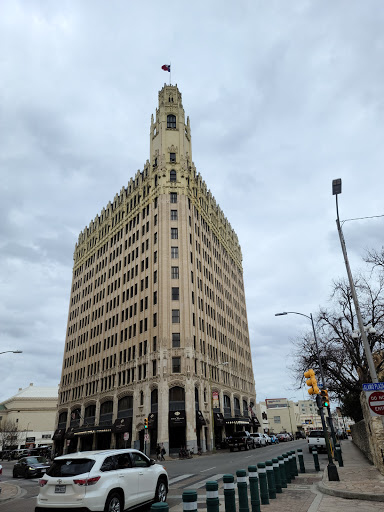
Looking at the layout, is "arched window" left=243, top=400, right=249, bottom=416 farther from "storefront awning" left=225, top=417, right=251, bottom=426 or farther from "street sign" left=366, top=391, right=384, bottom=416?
"street sign" left=366, top=391, right=384, bottom=416

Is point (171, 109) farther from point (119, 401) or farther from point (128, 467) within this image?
point (128, 467)

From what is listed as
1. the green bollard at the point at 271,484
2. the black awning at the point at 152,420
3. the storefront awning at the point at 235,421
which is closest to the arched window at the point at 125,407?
the black awning at the point at 152,420

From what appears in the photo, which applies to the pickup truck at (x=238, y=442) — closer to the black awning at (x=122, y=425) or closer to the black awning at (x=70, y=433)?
the black awning at (x=122, y=425)

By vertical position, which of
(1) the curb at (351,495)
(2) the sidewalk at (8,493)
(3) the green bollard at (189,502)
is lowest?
(2) the sidewalk at (8,493)

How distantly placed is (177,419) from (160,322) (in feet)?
38.0

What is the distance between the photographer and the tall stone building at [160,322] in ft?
149

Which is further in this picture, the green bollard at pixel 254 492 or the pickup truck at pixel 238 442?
the pickup truck at pixel 238 442

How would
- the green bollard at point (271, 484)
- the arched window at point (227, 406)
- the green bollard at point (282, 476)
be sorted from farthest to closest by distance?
the arched window at point (227, 406), the green bollard at point (282, 476), the green bollard at point (271, 484)

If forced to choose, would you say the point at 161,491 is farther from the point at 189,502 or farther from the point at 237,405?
the point at 237,405

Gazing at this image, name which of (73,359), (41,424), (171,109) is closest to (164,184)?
(171,109)

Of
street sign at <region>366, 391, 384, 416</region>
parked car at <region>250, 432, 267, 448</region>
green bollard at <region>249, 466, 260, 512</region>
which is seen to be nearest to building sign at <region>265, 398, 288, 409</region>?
parked car at <region>250, 432, 267, 448</region>

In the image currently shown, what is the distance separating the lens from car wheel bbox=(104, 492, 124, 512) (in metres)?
8.03

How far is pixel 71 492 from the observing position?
25.7 feet

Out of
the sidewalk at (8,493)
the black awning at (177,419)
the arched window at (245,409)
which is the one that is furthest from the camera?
the arched window at (245,409)
